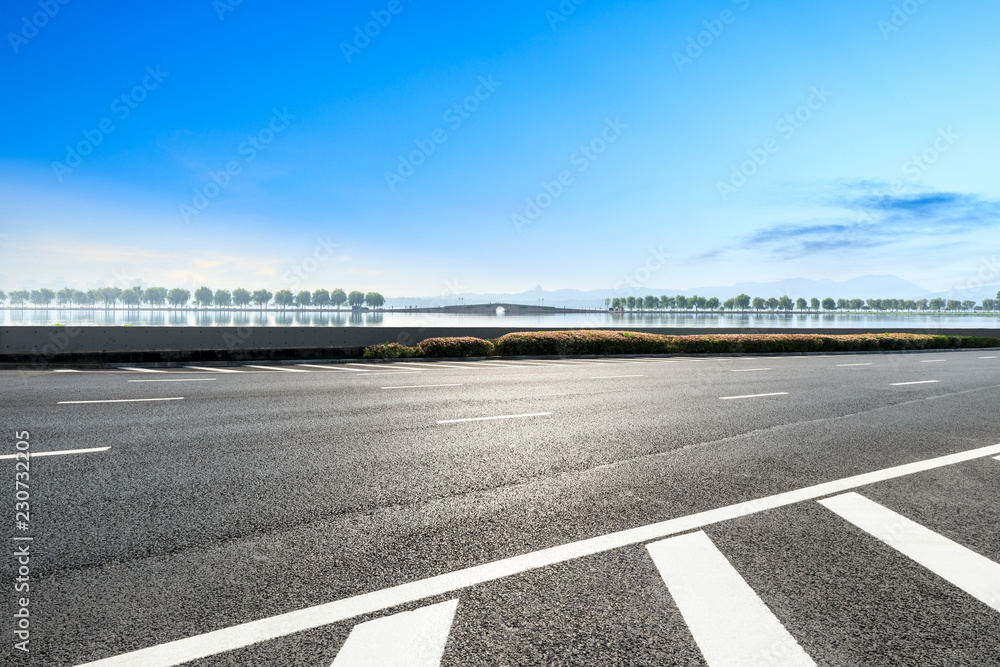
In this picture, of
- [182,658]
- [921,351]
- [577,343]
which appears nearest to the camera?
[182,658]

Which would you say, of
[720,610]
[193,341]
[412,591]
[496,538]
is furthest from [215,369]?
[720,610]

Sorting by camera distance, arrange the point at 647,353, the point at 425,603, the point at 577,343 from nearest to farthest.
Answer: the point at 425,603
the point at 577,343
the point at 647,353

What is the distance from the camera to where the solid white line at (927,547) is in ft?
11.1

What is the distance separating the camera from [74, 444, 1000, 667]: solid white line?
2580 mm

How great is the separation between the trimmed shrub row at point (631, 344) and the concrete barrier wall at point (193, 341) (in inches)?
89.3

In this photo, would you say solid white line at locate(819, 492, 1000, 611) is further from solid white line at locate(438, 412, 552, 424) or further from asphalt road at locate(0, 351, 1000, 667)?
solid white line at locate(438, 412, 552, 424)

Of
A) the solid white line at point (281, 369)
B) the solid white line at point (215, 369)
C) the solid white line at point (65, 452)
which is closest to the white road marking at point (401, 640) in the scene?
the solid white line at point (65, 452)

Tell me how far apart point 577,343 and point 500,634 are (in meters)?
21.2

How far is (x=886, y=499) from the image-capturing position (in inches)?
196

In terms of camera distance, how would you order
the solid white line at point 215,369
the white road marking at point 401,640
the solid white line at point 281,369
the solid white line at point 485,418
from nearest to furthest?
the white road marking at point 401,640 < the solid white line at point 485,418 < the solid white line at point 215,369 < the solid white line at point 281,369

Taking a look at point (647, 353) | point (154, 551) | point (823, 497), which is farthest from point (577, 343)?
point (154, 551)

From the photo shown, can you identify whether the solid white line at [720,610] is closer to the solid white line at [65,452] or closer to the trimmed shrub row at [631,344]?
the solid white line at [65,452]

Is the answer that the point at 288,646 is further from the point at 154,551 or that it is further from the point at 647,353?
the point at 647,353

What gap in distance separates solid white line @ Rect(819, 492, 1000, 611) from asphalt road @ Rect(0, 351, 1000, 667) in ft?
0.08
